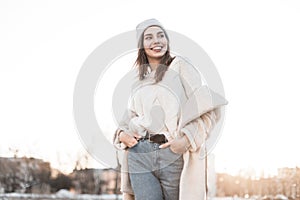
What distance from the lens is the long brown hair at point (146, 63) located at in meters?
2.07

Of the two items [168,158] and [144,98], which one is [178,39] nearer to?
[144,98]

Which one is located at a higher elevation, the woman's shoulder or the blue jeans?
the woman's shoulder

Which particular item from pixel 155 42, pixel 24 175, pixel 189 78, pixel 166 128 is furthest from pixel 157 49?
pixel 24 175

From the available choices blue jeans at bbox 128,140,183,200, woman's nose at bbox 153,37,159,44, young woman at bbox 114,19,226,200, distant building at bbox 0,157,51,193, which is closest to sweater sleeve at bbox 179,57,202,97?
young woman at bbox 114,19,226,200

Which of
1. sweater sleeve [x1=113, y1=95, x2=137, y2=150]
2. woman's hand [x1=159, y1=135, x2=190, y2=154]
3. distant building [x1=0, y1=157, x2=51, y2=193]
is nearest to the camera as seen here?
woman's hand [x1=159, y1=135, x2=190, y2=154]

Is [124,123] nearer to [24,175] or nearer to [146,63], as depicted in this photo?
[146,63]

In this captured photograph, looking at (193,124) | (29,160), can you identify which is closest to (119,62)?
(193,124)

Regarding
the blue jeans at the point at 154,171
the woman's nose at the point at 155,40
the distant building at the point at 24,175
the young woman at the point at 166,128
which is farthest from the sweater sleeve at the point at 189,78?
the distant building at the point at 24,175

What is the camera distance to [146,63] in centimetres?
212

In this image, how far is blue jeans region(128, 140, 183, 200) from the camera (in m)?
2.01

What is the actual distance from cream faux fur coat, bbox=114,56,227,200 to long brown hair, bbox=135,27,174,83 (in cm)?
2

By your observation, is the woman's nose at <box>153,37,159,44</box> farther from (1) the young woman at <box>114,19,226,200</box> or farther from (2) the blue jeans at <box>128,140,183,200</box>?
(2) the blue jeans at <box>128,140,183,200</box>

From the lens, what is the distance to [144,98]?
2.09m

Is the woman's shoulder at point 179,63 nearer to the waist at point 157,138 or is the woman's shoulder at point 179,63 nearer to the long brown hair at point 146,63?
the long brown hair at point 146,63
